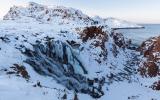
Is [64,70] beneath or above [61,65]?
beneath

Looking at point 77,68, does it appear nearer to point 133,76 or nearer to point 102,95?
point 102,95

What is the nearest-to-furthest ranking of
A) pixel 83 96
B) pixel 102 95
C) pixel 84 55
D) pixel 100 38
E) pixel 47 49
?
pixel 83 96 < pixel 102 95 < pixel 47 49 < pixel 84 55 < pixel 100 38

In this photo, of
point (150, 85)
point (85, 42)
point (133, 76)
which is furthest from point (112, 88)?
point (85, 42)

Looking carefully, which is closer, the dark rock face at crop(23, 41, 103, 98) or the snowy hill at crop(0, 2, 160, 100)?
the snowy hill at crop(0, 2, 160, 100)

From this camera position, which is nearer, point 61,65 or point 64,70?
point 64,70

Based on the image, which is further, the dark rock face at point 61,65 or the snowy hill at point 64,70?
the dark rock face at point 61,65
